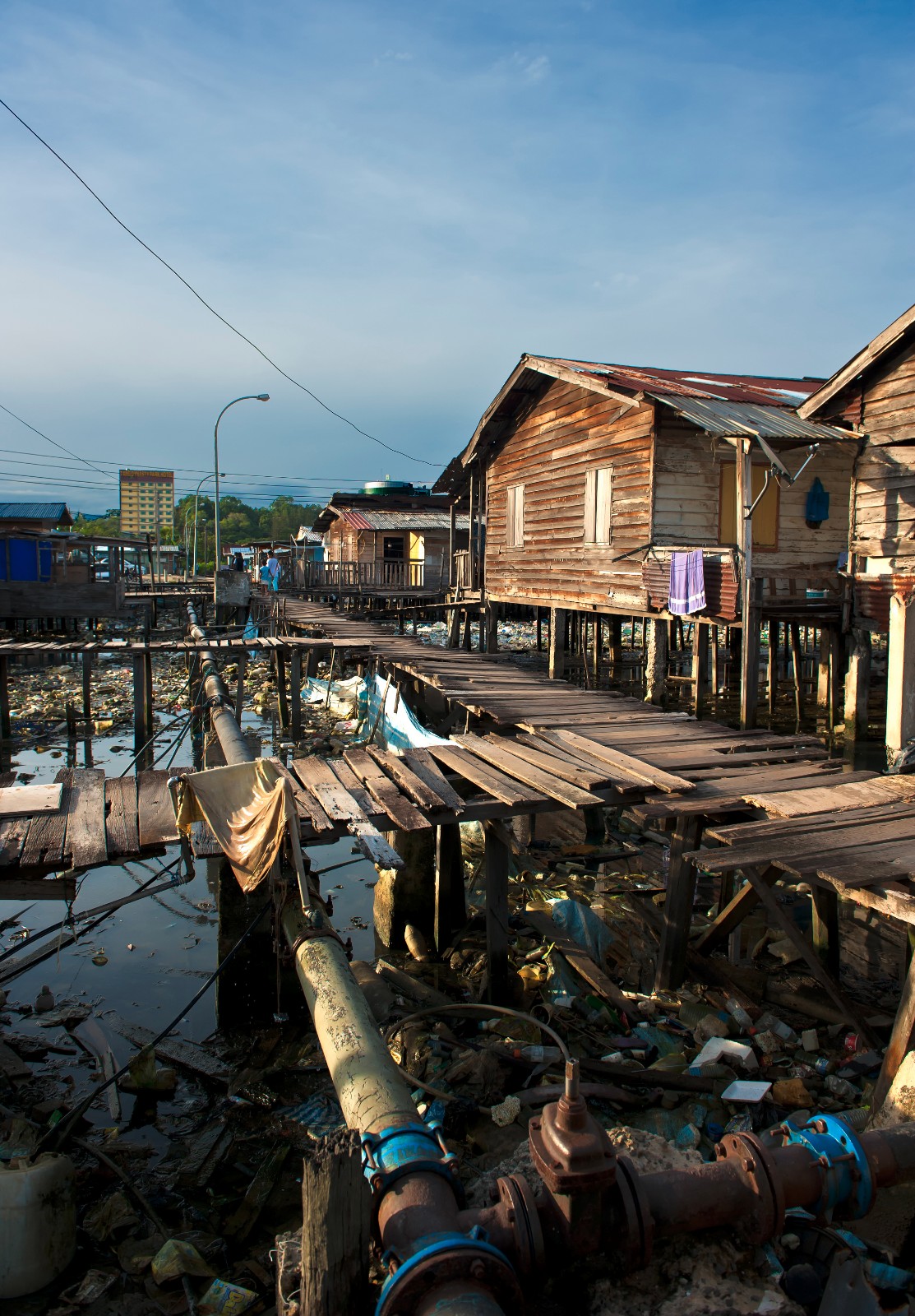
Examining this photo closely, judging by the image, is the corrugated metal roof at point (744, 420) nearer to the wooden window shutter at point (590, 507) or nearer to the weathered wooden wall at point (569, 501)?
the weathered wooden wall at point (569, 501)

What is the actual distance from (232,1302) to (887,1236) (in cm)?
288

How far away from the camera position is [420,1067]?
544cm

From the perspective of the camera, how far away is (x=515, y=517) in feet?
66.8

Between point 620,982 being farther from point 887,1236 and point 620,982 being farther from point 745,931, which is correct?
point 887,1236

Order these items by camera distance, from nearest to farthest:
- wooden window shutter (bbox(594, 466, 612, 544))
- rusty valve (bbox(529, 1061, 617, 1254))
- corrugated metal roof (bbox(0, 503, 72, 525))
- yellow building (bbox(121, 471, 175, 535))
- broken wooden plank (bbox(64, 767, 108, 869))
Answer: rusty valve (bbox(529, 1061, 617, 1254)) → broken wooden plank (bbox(64, 767, 108, 869)) → wooden window shutter (bbox(594, 466, 612, 544)) → corrugated metal roof (bbox(0, 503, 72, 525)) → yellow building (bbox(121, 471, 175, 535))

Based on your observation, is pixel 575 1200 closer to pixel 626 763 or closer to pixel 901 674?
pixel 626 763

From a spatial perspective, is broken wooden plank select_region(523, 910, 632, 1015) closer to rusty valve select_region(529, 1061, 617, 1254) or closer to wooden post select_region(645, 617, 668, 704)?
rusty valve select_region(529, 1061, 617, 1254)

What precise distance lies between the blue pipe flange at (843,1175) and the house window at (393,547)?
35574 mm

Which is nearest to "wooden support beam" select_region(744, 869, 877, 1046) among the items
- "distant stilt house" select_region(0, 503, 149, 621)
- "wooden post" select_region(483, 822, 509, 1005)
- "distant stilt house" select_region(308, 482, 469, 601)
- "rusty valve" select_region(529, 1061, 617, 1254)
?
"wooden post" select_region(483, 822, 509, 1005)

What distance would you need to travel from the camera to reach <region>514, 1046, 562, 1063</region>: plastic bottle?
17.5 ft

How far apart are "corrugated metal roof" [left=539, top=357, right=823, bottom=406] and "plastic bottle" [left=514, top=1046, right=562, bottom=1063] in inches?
419

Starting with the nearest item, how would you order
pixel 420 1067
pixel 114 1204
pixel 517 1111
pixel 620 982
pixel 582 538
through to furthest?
pixel 114 1204, pixel 517 1111, pixel 420 1067, pixel 620 982, pixel 582 538

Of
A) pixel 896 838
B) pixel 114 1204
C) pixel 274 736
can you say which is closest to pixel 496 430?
pixel 274 736

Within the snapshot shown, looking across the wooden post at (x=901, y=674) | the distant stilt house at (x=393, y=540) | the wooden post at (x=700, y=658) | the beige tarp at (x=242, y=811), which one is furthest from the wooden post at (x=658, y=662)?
the distant stilt house at (x=393, y=540)
